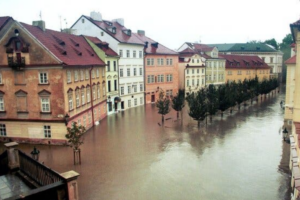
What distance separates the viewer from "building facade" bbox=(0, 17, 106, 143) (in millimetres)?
22297

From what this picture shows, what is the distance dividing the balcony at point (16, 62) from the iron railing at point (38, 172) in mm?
13653

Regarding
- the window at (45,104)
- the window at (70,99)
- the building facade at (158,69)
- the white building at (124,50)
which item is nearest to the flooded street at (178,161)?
the window at (45,104)

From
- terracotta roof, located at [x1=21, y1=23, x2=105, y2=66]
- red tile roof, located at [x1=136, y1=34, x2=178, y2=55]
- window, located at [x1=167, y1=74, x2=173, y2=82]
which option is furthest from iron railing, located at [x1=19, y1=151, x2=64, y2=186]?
→ window, located at [x1=167, y1=74, x2=173, y2=82]

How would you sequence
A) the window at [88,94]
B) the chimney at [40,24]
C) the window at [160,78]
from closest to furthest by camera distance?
the chimney at [40,24], the window at [88,94], the window at [160,78]

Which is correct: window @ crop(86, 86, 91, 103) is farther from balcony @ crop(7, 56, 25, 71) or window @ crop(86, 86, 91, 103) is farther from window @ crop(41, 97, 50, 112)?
balcony @ crop(7, 56, 25, 71)

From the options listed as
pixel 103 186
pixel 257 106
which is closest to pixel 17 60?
pixel 103 186

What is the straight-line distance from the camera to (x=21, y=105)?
23609 mm

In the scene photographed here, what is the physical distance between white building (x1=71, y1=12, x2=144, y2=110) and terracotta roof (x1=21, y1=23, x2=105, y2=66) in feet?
19.5

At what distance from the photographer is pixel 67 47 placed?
2717 cm

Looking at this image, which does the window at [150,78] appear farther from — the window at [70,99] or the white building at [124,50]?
the window at [70,99]

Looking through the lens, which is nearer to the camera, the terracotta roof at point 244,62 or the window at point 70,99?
the window at point 70,99

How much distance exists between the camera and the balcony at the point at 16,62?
22.4 m

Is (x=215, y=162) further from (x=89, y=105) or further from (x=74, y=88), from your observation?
(x=89, y=105)

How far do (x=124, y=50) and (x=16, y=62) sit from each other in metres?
19.6
